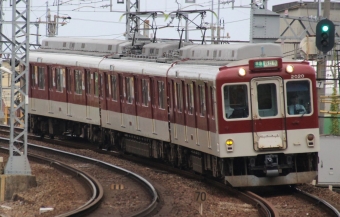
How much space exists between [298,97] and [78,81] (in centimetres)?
1166

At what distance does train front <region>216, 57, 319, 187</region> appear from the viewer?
16359 mm

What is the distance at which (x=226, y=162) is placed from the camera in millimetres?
16688

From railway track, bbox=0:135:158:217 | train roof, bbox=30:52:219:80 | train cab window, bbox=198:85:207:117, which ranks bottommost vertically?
railway track, bbox=0:135:158:217

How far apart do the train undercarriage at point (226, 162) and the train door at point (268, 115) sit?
0.26m

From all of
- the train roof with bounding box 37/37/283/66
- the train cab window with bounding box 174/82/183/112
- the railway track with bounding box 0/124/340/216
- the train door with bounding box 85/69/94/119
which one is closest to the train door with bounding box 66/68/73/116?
the train roof with bounding box 37/37/283/66

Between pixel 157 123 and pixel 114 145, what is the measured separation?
4.52 m

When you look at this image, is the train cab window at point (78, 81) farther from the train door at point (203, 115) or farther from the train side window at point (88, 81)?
the train door at point (203, 115)

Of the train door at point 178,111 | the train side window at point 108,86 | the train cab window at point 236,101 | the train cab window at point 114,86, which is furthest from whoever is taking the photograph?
the train side window at point 108,86

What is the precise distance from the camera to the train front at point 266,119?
644 inches

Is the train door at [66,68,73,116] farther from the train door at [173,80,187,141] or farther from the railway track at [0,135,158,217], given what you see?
the train door at [173,80,187,141]

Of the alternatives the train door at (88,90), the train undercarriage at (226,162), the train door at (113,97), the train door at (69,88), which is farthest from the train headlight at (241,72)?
the train door at (69,88)

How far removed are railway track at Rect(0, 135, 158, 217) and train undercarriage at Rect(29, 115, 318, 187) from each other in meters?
1.20

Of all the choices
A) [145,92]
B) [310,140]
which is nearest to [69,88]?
[145,92]

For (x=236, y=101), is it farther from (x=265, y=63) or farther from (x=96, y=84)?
(x=96, y=84)
